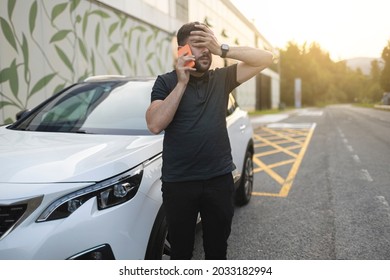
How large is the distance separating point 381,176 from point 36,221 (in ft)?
17.1

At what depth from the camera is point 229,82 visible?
2242mm

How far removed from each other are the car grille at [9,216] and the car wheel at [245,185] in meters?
2.99

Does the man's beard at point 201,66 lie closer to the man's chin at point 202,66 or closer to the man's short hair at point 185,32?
the man's chin at point 202,66

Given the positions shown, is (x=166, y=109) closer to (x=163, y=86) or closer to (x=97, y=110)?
(x=163, y=86)

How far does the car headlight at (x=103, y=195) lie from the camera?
1884 millimetres

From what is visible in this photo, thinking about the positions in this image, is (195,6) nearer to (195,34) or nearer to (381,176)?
(381,176)

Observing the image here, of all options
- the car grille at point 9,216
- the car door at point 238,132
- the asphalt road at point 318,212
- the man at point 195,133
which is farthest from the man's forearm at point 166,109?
the car door at point 238,132

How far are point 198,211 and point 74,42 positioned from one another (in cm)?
917

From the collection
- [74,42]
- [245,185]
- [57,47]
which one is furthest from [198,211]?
[74,42]

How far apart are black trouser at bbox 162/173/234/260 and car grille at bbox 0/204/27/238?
0.77 m

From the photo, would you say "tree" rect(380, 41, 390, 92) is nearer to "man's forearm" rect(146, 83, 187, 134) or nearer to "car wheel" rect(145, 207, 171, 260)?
"man's forearm" rect(146, 83, 187, 134)

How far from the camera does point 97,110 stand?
3.25 metres
